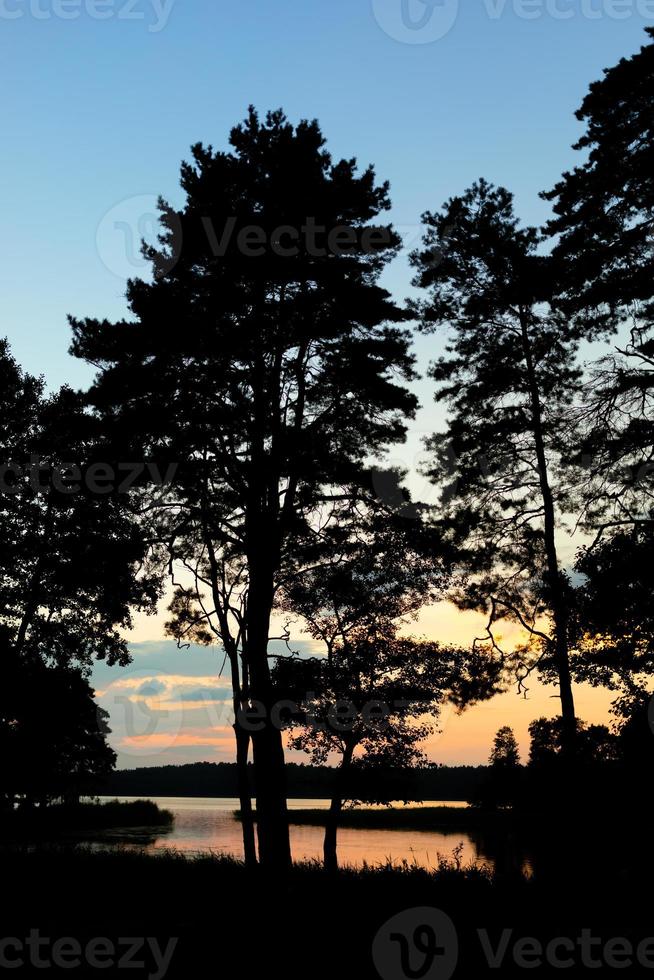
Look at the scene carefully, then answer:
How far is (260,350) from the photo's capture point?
799 inches

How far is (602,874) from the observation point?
14.3 meters

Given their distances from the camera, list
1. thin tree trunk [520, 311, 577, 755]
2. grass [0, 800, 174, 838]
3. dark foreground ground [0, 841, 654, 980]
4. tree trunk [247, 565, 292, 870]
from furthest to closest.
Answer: grass [0, 800, 174, 838] < thin tree trunk [520, 311, 577, 755] < tree trunk [247, 565, 292, 870] < dark foreground ground [0, 841, 654, 980]

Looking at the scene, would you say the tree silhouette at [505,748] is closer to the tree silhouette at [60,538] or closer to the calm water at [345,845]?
the calm water at [345,845]

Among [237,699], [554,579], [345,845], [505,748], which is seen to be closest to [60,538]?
[237,699]

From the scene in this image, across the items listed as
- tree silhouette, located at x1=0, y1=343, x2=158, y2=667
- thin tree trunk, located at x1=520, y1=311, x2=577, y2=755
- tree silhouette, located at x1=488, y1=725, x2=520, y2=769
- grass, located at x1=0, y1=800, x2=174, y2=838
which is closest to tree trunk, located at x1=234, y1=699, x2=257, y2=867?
tree silhouette, located at x1=0, y1=343, x2=158, y2=667

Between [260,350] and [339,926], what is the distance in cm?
1348

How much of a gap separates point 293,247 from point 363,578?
32.9ft

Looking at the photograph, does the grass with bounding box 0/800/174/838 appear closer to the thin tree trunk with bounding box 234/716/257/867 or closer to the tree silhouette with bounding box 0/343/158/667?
the tree silhouette with bounding box 0/343/158/667

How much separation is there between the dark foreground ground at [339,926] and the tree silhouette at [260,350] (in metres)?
6.76

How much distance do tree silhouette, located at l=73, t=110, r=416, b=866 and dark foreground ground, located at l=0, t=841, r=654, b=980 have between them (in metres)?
6.76

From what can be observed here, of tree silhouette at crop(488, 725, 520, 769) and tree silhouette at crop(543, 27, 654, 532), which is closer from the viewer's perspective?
tree silhouette at crop(543, 27, 654, 532)

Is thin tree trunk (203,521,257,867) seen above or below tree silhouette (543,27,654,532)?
→ below

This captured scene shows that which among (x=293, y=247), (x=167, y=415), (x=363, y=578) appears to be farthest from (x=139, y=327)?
(x=363, y=578)

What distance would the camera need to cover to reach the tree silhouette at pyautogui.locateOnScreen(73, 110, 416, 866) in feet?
64.9
